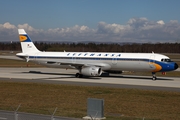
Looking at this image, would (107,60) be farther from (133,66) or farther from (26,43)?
(26,43)

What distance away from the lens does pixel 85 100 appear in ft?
91.8

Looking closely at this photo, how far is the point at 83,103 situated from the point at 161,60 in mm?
21668

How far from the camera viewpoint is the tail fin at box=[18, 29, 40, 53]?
56.6 m

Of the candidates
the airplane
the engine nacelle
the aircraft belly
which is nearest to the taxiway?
the engine nacelle

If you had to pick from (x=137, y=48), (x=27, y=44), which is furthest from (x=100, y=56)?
(x=137, y=48)

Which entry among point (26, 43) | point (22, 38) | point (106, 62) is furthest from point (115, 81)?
point (22, 38)

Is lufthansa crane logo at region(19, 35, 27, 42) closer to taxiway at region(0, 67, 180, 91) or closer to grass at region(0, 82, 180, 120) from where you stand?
taxiway at region(0, 67, 180, 91)

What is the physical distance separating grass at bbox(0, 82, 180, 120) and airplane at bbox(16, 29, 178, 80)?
1165cm

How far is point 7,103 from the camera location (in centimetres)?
2669

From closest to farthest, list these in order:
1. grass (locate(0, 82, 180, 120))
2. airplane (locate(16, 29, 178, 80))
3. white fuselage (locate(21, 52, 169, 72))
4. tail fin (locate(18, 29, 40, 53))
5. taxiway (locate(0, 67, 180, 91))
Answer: grass (locate(0, 82, 180, 120)) → taxiway (locate(0, 67, 180, 91)) → airplane (locate(16, 29, 178, 80)) → white fuselage (locate(21, 52, 169, 72)) → tail fin (locate(18, 29, 40, 53))

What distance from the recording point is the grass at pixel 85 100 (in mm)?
22125

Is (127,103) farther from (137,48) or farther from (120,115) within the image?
(137,48)

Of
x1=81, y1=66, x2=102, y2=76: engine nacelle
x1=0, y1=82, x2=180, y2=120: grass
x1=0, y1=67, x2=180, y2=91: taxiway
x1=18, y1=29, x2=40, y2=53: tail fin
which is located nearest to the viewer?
x1=0, y1=82, x2=180, y2=120: grass

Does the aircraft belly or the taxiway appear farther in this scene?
the aircraft belly
